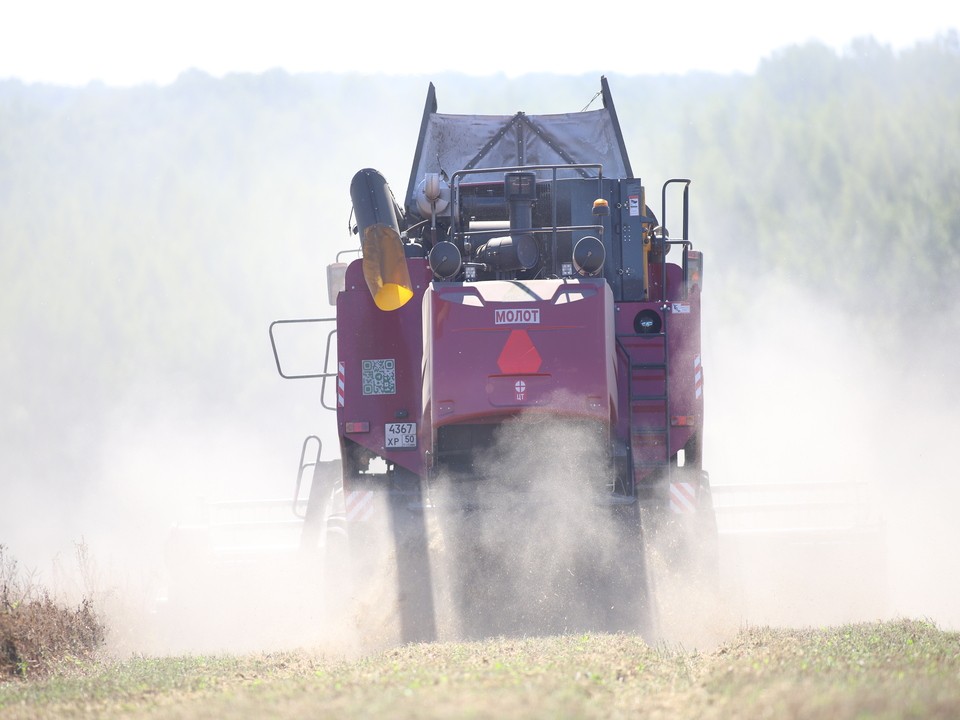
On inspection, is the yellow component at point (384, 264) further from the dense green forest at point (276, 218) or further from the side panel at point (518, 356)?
the dense green forest at point (276, 218)

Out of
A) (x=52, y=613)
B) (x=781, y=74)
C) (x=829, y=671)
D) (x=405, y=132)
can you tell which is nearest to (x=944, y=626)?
(x=829, y=671)

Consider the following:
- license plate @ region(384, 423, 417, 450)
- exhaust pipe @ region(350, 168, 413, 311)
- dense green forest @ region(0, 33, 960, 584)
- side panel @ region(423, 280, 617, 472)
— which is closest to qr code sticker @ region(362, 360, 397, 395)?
license plate @ region(384, 423, 417, 450)

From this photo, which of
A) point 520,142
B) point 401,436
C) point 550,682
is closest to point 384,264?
point 401,436

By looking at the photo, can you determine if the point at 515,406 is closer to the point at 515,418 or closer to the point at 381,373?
the point at 515,418

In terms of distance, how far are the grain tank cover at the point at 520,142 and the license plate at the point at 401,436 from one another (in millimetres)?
3281

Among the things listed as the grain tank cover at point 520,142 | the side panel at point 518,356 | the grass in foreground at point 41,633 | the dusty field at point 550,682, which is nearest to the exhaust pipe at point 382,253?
the side panel at point 518,356

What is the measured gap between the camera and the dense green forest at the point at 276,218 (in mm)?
25547

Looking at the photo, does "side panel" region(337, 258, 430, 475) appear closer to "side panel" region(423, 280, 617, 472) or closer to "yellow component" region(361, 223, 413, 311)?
"yellow component" region(361, 223, 413, 311)

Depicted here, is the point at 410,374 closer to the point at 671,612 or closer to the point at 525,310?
the point at 525,310

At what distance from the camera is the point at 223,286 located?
28422mm

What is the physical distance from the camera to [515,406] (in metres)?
7.79

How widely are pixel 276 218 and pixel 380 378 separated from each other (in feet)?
67.6

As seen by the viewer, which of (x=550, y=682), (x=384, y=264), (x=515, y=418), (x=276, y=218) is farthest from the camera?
(x=276, y=218)

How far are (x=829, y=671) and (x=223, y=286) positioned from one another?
24636 mm
